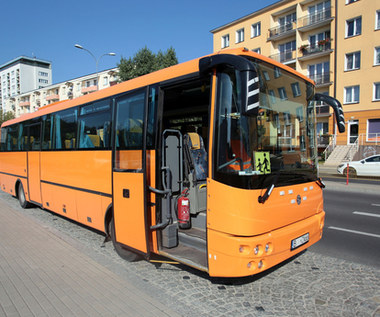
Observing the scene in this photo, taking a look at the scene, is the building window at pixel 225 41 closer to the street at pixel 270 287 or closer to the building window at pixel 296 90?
the building window at pixel 296 90

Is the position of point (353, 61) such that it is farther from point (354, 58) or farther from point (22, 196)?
point (22, 196)

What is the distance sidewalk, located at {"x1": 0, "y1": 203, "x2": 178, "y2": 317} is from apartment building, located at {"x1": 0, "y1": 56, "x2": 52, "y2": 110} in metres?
116

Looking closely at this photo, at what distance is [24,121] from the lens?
9.77m

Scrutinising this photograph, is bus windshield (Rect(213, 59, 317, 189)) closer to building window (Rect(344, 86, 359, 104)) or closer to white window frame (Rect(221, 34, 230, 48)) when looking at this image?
building window (Rect(344, 86, 359, 104))

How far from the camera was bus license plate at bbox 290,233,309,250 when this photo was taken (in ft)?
12.9

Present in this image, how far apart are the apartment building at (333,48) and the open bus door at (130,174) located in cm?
2431

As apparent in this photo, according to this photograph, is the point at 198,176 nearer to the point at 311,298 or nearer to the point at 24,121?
the point at 311,298

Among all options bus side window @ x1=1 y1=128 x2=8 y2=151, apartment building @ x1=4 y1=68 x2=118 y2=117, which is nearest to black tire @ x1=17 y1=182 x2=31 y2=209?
bus side window @ x1=1 y1=128 x2=8 y2=151

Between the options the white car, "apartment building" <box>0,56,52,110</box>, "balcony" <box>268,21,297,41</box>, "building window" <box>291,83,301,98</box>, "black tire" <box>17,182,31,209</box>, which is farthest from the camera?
"apartment building" <box>0,56,52,110</box>

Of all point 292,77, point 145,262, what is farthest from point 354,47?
point 145,262

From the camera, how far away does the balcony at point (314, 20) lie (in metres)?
30.1

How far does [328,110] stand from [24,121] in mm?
29192

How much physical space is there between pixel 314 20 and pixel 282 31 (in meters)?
3.85

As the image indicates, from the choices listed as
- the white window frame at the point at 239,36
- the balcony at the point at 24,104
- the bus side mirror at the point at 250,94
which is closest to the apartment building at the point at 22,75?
the balcony at the point at 24,104
